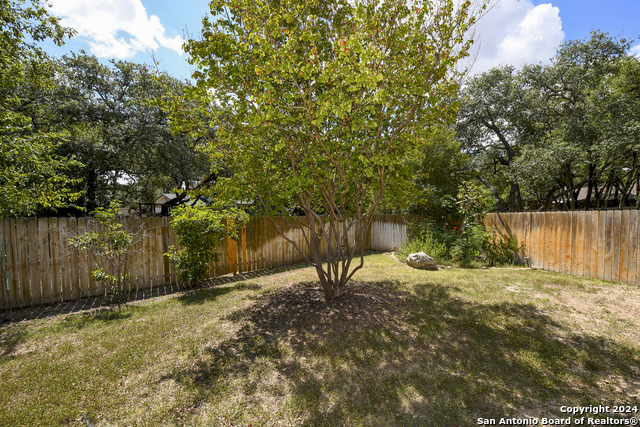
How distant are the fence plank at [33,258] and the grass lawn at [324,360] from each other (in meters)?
0.86

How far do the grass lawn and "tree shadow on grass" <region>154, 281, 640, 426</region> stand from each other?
14 millimetres

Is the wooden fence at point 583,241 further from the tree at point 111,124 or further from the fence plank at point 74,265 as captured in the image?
the tree at point 111,124

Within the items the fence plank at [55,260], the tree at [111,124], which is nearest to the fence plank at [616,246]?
the fence plank at [55,260]

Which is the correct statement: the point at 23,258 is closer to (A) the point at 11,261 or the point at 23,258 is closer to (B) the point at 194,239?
(A) the point at 11,261

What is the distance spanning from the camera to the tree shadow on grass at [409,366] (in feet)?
7.47

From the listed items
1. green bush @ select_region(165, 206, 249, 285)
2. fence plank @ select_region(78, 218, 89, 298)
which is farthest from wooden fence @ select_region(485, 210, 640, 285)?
fence plank @ select_region(78, 218, 89, 298)

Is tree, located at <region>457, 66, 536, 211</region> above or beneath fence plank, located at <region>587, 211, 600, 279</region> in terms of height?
above

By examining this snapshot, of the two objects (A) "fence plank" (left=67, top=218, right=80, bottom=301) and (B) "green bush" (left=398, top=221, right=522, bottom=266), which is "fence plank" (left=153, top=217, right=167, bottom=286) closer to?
(A) "fence plank" (left=67, top=218, right=80, bottom=301)

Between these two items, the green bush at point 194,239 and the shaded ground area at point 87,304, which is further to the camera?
the green bush at point 194,239

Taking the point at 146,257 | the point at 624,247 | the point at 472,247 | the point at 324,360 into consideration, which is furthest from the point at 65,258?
the point at 624,247

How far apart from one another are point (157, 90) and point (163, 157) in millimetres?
3125

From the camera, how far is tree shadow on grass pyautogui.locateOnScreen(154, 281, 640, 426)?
228cm

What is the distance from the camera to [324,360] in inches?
115

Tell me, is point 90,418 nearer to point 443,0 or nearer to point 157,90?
point 443,0
